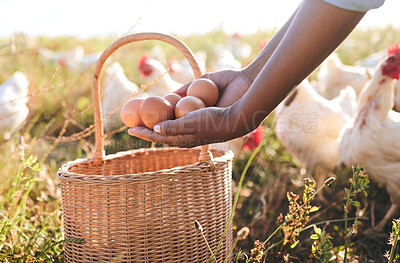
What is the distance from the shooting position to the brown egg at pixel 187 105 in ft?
4.47

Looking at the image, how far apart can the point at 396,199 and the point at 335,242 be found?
1.32 ft

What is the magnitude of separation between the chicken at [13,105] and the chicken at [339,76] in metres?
2.33

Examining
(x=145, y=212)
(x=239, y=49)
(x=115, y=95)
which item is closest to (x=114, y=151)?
(x=115, y=95)

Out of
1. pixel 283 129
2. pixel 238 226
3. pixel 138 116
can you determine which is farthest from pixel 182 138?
pixel 283 129

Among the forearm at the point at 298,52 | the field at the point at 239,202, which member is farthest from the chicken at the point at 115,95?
the forearm at the point at 298,52

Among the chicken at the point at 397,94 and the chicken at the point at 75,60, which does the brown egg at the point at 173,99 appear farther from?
the chicken at the point at 75,60

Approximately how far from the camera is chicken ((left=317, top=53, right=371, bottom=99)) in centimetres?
288

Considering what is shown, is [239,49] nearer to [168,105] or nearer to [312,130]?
[312,130]

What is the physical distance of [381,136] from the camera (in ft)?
5.95

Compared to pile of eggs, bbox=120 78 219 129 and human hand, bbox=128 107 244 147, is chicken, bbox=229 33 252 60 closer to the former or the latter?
pile of eggs, bbox=120 78 219 129

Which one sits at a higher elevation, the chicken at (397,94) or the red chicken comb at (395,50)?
the red chicken comb at (395,50)

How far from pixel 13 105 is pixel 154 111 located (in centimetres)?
160

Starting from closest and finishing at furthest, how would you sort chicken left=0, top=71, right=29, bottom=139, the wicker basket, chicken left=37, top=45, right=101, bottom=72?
1. the wicker basket
2. chicken left=0, top=71, right=29, bottom=139
3. chicken left=37, top=45, right=101, bottom=72

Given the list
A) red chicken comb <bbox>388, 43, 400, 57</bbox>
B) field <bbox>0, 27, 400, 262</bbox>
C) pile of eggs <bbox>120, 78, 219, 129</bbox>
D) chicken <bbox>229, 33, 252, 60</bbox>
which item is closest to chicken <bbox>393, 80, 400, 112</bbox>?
red chicken comb <bbox>388, 43, 400, 57</bbox>
